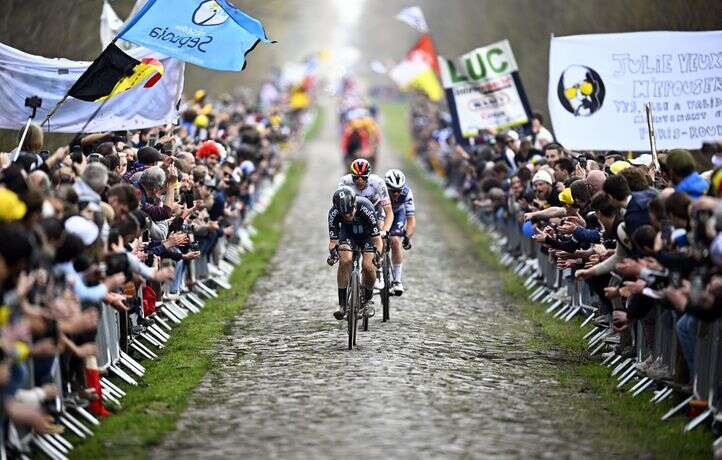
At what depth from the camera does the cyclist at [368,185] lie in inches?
732

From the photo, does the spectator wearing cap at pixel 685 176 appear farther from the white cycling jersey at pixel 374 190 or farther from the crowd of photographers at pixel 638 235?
the white cycling jersey at pixel 374 190

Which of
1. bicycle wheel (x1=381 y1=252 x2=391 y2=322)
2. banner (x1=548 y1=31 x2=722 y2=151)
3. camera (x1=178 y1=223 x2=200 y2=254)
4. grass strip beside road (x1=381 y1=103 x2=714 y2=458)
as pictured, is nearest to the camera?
grass strip beside road (x1=381 y1=103 x2=714 y2=458)

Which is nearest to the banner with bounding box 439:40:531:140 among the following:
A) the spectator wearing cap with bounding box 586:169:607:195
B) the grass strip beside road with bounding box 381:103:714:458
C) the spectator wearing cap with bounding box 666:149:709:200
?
the grass strip beside road with bounding box 381:103:714:458

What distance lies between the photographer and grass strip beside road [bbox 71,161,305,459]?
12.2m

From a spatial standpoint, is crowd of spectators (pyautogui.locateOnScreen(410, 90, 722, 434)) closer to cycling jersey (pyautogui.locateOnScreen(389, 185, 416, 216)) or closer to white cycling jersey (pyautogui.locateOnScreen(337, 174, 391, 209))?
cycling jersey (pyautogui.locateOnScreen(389, 185, 416, 216))

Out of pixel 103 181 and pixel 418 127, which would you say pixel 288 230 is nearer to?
pixel 103 181

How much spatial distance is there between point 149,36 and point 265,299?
573 centimetres

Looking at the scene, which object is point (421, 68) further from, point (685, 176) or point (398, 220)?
point (685, 176)

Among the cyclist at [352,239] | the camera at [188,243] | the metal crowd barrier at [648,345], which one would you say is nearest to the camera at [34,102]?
the camera at [188,243]

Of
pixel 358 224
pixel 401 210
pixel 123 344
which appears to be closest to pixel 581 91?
pixel 401 210

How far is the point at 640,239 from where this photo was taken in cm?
1372

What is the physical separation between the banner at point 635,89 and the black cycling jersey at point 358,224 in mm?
3012

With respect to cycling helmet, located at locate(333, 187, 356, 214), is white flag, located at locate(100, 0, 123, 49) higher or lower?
higher

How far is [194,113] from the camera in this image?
86.3 ft
